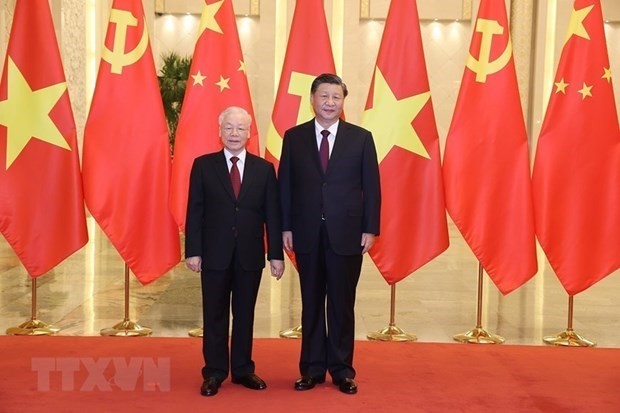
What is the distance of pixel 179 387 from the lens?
13.3 ft

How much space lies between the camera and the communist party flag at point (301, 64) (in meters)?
5.45

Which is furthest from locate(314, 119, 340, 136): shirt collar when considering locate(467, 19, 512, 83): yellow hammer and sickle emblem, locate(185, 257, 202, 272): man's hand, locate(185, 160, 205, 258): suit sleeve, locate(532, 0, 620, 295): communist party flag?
locate(532, 0, 620, 295): communist party flag

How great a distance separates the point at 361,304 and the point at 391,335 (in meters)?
1.43

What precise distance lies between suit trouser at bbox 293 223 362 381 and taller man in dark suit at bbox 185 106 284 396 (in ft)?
0.64

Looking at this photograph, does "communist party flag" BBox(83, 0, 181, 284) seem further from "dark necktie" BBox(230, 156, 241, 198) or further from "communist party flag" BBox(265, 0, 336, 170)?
"dark necktie" BBox(230, 156, 241, 198)

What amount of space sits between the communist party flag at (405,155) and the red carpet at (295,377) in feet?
2.24

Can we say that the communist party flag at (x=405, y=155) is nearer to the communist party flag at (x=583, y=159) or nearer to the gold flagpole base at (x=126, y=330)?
the communist party flag at (x=583, y=159)

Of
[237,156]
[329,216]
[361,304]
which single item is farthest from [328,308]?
[361,304]

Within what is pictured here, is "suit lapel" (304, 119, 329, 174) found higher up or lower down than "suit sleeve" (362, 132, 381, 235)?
higher up

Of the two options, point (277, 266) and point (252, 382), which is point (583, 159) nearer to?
point (277, 266)

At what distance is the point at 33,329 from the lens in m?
5.43

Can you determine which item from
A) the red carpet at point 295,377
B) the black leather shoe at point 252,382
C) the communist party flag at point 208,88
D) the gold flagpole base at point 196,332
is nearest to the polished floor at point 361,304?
the gold flagpole base at point 196,332

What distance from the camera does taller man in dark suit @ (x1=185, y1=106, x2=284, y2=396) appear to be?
3941 millimetres

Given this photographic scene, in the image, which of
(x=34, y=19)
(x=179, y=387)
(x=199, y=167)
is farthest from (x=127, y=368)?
(x=34, y=19)
